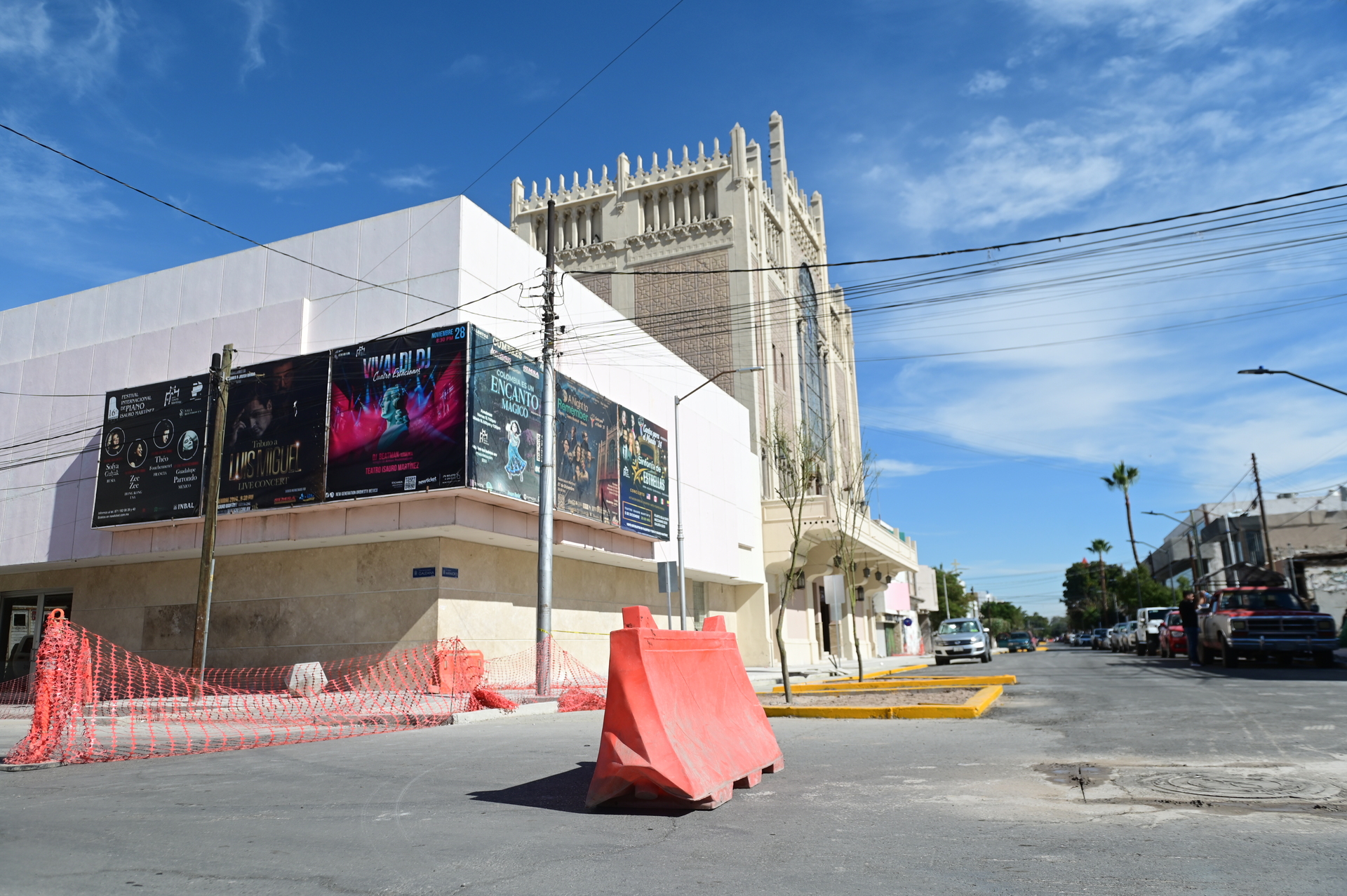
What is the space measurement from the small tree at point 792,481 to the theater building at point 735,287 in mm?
1151

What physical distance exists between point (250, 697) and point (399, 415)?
6.65 meters

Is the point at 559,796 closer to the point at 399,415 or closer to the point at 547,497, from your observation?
the point at 547,497

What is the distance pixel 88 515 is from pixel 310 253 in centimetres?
930

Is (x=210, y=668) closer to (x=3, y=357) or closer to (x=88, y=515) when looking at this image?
(x=88, y=515)

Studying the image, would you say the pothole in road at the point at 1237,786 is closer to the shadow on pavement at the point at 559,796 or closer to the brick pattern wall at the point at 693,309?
the shadow on pavement at the point at 559,796

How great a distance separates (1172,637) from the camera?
3147 cm

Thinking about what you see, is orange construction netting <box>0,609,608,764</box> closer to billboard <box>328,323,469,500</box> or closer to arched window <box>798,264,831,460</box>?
billboard <box>328,323,469,500</box>

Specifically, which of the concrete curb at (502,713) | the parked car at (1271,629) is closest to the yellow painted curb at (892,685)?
the concrete curb at (502,713)

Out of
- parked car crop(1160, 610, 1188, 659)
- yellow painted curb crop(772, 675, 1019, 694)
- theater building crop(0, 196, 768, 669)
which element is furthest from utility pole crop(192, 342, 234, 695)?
parked car crop(1160, 610, 1188, 659)

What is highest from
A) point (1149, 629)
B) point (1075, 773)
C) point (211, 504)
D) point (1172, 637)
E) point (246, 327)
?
point (246, 327)

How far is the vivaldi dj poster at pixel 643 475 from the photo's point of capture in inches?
1036

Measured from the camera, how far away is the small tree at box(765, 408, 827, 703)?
1759 centimetres

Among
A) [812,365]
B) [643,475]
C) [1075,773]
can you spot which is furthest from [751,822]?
[812,365]

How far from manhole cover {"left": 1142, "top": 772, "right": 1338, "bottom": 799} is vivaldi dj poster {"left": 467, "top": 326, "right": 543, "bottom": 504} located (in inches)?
568
